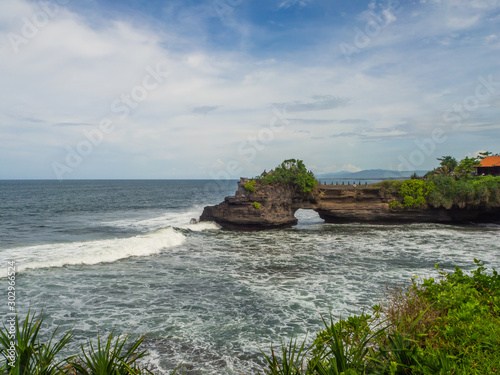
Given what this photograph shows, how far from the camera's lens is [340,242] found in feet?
80.0

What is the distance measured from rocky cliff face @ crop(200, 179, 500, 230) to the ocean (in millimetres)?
2160

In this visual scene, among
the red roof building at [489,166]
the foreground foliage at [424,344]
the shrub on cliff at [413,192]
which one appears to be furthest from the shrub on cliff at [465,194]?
the foreground foliage at [424,344]

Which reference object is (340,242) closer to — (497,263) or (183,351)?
(497,263)

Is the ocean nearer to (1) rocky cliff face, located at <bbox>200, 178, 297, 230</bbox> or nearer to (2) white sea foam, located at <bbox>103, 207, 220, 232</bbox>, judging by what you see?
(1) rocky cliff face, located at <bbox>200, 178, 297, 230</bbox>

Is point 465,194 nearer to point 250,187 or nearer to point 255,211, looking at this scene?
point 255,211

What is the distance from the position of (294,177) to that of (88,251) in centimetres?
2097

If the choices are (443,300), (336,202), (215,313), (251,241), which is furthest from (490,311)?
(336,202)

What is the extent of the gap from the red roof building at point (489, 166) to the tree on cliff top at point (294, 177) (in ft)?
80.1

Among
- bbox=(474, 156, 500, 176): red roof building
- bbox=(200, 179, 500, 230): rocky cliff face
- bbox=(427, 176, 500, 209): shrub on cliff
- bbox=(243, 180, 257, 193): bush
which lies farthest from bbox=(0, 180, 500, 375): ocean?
bbox=(474, 156, 500, 176): red roof building

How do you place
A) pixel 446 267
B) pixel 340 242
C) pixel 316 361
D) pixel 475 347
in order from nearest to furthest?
pixel 316 361, pixel 475 347, pixel 446 267, pixel 340 242

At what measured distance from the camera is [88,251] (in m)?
20.9

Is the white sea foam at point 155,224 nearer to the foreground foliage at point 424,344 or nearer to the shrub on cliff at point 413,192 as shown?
the shrub on cliff at point 413,192

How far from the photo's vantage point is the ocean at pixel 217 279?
995 cm

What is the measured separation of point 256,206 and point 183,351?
22072 mm
